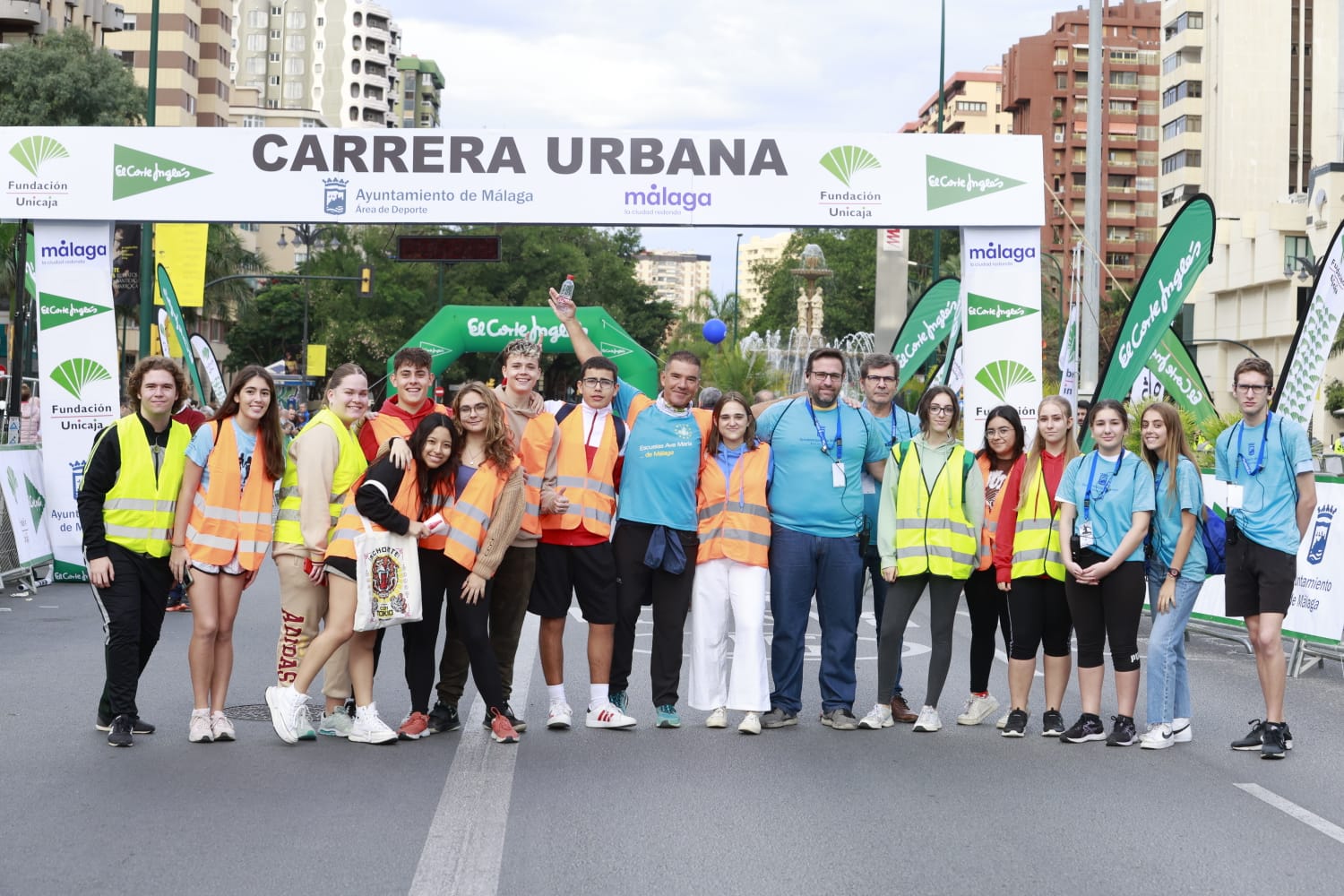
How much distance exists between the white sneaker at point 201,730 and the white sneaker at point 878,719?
332 cm

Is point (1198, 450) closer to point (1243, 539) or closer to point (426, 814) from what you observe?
point (1243, 539)

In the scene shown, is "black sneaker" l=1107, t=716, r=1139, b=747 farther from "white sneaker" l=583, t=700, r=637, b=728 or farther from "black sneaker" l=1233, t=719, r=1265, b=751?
"white sneaker" l=583, t=700, r=637, b=728

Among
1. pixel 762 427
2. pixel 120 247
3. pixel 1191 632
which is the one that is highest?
pixel 120 247

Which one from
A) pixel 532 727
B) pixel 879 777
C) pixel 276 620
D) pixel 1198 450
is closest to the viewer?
pixel 879 777

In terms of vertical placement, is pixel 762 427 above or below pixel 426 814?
above

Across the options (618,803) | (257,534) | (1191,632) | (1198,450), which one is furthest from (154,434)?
(1198,450)

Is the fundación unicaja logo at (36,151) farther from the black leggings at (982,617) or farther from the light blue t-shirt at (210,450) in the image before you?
the black leggings at (982,617)

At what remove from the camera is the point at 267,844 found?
6000mm

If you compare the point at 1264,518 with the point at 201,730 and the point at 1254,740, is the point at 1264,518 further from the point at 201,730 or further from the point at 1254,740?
the point at 201,730

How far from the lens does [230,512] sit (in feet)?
26.0

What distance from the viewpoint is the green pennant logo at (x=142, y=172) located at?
14.9 meters

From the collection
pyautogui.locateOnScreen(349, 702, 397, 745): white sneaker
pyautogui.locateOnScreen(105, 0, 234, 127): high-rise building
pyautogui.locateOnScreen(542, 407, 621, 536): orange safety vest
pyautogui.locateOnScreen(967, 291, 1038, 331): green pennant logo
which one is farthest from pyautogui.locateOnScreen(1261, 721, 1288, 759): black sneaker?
pyautogui.locateOnScreen(105, 0, 234, 127): high-rise building

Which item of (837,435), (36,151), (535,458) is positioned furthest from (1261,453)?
(36,151)

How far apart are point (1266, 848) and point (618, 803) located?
2.49m
